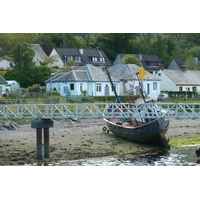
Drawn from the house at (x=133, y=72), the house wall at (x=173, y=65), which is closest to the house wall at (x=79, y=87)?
the house at (x=133, y=72)

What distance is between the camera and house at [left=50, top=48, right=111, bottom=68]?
58969mm

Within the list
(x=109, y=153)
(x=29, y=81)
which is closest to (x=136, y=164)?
(x=109, y=153)

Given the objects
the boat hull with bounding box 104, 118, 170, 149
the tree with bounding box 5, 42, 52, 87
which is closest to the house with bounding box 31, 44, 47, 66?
the tree with bounding box 5, 42, 52, 87

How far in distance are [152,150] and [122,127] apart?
416 centimetres

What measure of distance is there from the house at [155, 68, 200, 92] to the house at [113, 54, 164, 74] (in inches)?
40.9

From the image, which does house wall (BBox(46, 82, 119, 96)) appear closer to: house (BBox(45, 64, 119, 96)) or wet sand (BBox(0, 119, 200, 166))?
house (BBox(45, 64, 119, 96))

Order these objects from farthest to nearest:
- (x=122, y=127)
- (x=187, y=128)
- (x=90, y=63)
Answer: (x=90, y=63), (x=187, y=128), (x=122, y=127)

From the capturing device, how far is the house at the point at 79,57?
5897 cm

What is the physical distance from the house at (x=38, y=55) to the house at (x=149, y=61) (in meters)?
9.35

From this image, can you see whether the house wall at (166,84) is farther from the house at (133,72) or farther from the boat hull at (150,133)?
the boat hull at (150,133)

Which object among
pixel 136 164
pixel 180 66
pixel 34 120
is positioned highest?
pixel 180 66

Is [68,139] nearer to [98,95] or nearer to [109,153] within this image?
[109,153]

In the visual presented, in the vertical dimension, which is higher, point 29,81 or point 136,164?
point 29,81

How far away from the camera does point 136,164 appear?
27.8 m
